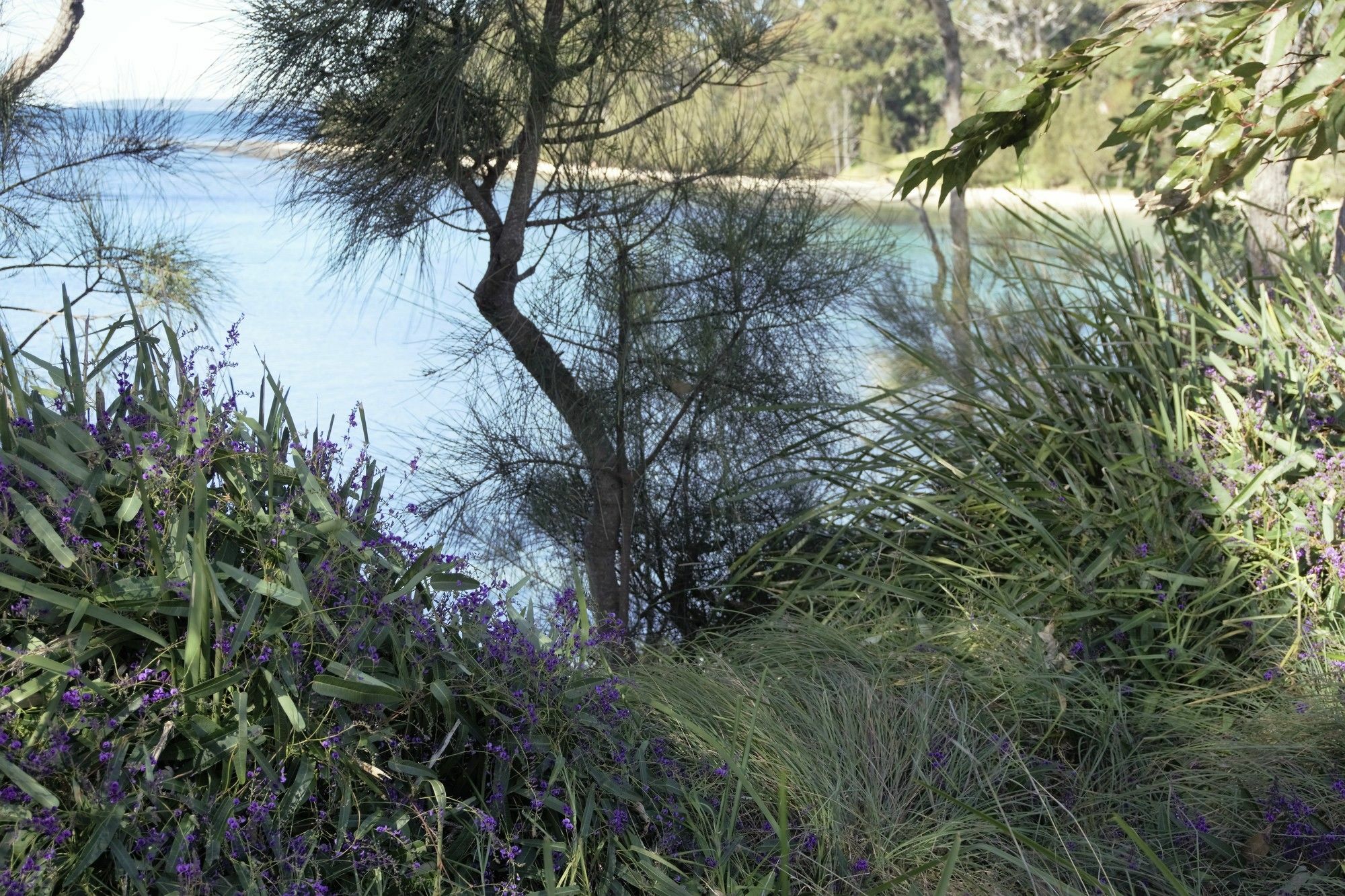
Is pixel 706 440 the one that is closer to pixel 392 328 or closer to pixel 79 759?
pixel 79 759

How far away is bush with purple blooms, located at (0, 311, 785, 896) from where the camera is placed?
1.03 m

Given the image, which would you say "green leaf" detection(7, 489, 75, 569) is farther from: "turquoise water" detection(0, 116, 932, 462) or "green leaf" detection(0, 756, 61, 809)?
"turquoise water" detection(0, 116, 932, 462)

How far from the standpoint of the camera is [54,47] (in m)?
3.18

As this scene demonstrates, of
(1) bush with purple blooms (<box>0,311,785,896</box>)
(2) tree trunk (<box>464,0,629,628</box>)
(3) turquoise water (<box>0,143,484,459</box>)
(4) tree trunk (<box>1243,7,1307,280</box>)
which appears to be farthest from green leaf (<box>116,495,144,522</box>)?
(4) tree trunk (<box>1243,7,1307,280</box>)

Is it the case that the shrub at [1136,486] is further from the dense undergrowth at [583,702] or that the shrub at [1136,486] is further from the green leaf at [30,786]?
the green leaf at [30,786]

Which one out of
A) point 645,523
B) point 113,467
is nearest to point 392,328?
point 645,523

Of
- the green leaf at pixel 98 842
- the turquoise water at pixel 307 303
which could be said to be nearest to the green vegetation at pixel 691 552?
the green leaf at pixel 98 842

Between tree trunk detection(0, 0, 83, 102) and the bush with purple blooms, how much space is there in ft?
7.40

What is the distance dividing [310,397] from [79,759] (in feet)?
21.4

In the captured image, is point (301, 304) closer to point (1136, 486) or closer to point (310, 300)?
point (310, 300)

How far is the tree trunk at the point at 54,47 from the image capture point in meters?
3.12

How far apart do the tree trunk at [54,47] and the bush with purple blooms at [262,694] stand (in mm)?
2256

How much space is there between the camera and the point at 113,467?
1205mm

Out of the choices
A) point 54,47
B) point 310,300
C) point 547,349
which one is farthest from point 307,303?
point 547,349
